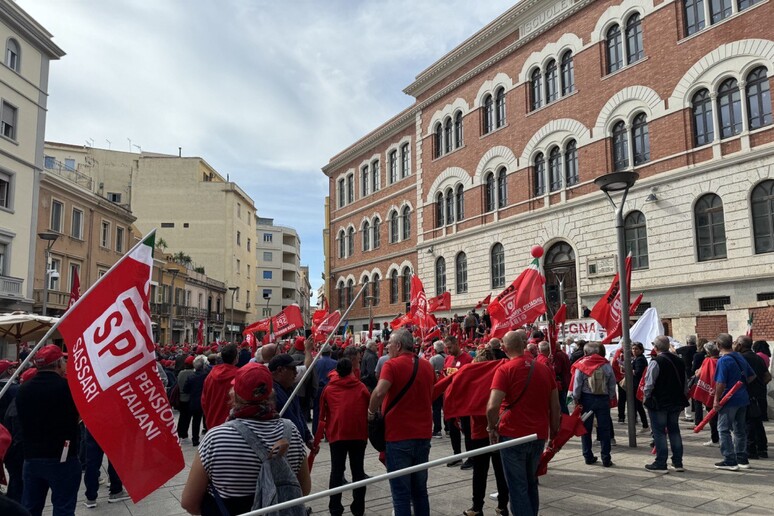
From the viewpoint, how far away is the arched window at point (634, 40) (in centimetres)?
2273

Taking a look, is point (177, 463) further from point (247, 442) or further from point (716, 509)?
point (716, 509)

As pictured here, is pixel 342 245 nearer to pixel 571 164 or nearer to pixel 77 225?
pixel 77 225

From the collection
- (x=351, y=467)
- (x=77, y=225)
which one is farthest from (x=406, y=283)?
(x=351, y=467)

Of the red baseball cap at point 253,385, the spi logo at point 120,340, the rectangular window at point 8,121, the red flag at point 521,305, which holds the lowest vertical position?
the red baseball cap at point 253,385

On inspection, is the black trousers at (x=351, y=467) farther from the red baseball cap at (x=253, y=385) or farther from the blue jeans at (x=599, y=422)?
the blue jeans at (x=599, y=422)

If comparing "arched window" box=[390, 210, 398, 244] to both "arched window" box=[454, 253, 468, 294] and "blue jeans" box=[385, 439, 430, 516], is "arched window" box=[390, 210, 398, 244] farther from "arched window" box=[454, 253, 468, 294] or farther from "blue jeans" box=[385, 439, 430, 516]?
"blue jeans" box=[385, 439, 430, 516]

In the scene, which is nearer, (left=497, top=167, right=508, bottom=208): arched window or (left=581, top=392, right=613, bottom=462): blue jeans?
(left=581, top=392, right=613, bottom=462): blue jeans

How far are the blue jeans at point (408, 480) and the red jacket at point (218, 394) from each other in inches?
88.8

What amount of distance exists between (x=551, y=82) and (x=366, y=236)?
19.9 meters

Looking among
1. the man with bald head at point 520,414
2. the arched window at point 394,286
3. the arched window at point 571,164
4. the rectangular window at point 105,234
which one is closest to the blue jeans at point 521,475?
the man with bald head at point 520,414

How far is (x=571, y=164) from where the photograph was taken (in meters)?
25.5

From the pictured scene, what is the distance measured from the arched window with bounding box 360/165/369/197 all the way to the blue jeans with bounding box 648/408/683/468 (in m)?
36.5

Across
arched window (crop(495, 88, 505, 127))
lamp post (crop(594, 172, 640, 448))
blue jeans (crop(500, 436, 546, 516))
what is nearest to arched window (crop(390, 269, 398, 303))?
arched window (crop(495, 88, 505, 127))

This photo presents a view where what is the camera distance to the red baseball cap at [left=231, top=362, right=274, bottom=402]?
301 cm
